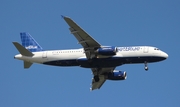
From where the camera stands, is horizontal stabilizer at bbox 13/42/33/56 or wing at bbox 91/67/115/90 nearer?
horizontal stabilizer at bbox 13/42/33/56

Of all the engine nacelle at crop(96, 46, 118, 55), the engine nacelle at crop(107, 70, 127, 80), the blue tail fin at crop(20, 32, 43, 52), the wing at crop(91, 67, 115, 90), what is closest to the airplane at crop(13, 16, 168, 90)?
the engine nacelle at crop(96, 46, 118, 55)

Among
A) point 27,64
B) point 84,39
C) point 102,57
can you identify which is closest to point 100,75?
point 102,57

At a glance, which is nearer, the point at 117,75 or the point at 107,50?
the point at 107,50

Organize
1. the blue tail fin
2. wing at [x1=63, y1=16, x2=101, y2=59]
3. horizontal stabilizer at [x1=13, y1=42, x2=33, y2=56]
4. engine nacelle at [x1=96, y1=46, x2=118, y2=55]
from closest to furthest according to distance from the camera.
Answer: wing at [x1=63, y1=16, x2=101, y2=59], engine nacelle at [x1=96, y1=46, x2=118, y2=55], horizontal stabilizer at [x1=13, y1=42, x2=33, y2=56], the blue tail fin

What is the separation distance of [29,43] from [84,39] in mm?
15585

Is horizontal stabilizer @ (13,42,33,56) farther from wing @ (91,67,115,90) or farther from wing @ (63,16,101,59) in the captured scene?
wing @ (91,67,115,90)

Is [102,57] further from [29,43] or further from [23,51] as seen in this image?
[29,43]

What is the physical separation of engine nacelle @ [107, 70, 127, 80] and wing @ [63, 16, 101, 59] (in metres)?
11.0

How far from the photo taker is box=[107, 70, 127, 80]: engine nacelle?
7562 cm

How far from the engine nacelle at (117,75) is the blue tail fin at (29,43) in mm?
14364

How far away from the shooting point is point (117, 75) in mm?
75750

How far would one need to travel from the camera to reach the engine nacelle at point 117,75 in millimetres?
75625

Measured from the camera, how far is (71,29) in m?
62.2

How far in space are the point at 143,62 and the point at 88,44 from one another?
9.70 metres
